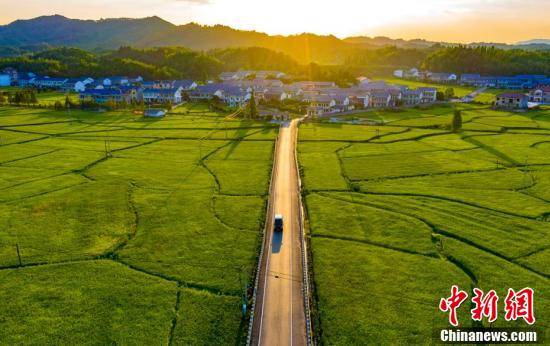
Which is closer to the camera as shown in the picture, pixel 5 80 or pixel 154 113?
pixel 154 113

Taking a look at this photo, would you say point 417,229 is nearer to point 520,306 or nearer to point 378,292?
point 378,292

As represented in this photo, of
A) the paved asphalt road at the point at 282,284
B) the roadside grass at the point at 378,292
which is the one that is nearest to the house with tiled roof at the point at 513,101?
the paved asphalt road at the point at 282,284

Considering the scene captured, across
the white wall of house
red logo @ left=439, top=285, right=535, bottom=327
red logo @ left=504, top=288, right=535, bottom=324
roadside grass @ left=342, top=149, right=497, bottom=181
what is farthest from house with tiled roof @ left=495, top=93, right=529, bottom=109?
the white wall of house

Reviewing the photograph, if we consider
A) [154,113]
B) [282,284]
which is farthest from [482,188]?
[154,113]

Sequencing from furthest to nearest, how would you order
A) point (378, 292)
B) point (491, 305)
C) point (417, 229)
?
point (417, 229), point (378, 292), point (491, 305)

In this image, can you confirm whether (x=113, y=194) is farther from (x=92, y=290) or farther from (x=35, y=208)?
(x=92, y=290)

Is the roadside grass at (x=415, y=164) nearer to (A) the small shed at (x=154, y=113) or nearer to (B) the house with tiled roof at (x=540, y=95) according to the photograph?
(A) the small shed at (x=154, y=113)

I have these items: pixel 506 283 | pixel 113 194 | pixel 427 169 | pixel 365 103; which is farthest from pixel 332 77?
pixel 506 283

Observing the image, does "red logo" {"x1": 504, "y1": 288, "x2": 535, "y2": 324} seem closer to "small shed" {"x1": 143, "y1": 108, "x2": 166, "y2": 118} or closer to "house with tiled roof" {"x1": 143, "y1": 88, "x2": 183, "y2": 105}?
"small shed" {"x1": 143, "y1": 108, "x2": 166, "y2": 118}
